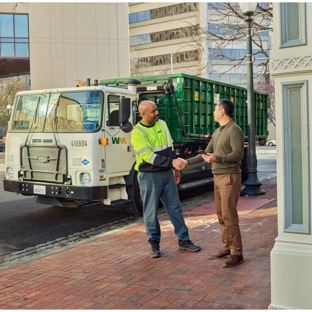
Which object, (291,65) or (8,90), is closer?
(291,65)

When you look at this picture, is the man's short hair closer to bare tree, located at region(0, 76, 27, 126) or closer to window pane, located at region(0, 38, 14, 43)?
window pane, located at region(0, 38, 14, 43)

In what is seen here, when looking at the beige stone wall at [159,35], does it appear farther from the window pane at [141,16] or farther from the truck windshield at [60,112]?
the truck windshield at [60,112]

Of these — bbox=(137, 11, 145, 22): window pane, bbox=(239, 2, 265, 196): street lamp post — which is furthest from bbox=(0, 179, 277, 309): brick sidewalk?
bbox=(137, 11, 145, 22): window pane

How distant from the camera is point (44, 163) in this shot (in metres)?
8.84

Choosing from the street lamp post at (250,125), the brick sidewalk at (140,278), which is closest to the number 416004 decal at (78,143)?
the brick sidewalk at (140,278)

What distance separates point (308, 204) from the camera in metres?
4.00

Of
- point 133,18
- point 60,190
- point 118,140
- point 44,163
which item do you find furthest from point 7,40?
point 133,18

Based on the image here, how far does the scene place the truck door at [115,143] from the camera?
8.73m

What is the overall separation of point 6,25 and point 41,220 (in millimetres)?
33217

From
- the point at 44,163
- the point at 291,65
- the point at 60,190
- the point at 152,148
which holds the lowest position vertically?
the point at 60,190

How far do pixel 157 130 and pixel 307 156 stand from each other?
8.33 feet

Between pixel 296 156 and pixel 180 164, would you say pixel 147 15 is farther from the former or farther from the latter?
pixel 296 156

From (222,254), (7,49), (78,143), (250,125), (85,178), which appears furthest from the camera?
(7,49)

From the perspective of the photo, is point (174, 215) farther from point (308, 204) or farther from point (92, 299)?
point (308, 204)
